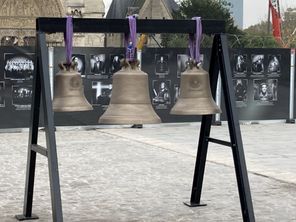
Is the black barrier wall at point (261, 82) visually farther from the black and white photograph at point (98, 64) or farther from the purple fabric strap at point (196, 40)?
the purple fabric strap at point (196, 40)

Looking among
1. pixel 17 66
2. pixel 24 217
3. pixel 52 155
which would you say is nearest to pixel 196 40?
pixel 52 155

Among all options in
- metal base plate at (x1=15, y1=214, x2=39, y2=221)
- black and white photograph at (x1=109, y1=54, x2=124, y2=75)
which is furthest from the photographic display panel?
metal base plate at (x1=15, y1=214, x2=39, y2=221)

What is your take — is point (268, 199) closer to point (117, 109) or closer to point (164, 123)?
point (117, 109)

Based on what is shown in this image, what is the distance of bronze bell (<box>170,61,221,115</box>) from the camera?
6.14 metres

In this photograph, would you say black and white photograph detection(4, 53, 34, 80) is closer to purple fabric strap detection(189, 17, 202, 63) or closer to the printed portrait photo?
the printed portrait photo

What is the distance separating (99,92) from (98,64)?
2.21ft

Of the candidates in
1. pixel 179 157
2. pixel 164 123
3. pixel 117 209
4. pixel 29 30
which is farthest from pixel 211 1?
pixel 117 209

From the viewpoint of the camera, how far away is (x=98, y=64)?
15.7m

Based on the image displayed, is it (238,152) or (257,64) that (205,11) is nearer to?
(257,64)

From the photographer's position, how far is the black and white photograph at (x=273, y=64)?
57.6 feet

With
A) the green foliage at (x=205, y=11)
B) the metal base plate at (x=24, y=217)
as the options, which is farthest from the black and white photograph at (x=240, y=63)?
the green foliage at (x=205, y=11)

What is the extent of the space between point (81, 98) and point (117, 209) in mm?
2029

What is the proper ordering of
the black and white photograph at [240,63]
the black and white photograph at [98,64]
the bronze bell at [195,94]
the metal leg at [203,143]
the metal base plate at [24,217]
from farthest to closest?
the black and white photograph at [240,63] < the black and white photograph at [98,64] < the metal base plate at [24,217] < the metal leg at [203,143] < the bronze bell at [195,94]

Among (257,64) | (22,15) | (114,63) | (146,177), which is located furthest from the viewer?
(22,15)
